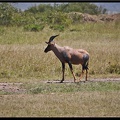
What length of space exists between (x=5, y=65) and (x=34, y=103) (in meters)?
6.77

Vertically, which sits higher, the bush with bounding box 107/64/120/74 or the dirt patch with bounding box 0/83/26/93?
the dirt patch with bounding box 0/83/26/93

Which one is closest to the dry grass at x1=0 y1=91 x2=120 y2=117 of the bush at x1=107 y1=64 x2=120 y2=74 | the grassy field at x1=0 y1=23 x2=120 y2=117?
the grassy field at x1=0 y1=23 x2=120 y2=117

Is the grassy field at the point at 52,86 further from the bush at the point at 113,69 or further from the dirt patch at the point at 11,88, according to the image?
the dirt patch at the point at 11,88

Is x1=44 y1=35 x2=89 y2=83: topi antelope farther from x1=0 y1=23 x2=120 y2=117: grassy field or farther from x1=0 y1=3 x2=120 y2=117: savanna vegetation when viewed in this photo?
x1=0 y1=23 x2=120 y2=117: grassy field

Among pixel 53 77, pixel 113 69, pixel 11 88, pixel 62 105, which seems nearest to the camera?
pixel 62 105

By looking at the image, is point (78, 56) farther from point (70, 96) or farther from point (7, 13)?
point (7, 13)

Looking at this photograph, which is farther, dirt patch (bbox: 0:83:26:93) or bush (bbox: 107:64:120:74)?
bush (bbox: 107:64:120:74)

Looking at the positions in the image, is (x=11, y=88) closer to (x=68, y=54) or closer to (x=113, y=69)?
(x=68, y=54)

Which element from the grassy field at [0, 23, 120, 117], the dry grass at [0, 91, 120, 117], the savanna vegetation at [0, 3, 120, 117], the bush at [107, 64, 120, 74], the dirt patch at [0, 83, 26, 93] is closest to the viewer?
the dry grass at [0, 91, 120, 117]

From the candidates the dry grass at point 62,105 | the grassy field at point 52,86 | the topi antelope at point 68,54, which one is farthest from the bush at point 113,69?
the dry grass at point 62,105

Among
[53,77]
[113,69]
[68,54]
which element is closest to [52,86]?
[68,54]

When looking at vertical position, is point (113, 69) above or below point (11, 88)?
below

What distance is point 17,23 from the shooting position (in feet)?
110

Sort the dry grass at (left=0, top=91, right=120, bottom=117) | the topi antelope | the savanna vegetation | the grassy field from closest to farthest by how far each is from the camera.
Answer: the dry grass at (left=0, top=91, right=120, bottom=117)
the grassy field
the savanna vegetation
the topi antelope
